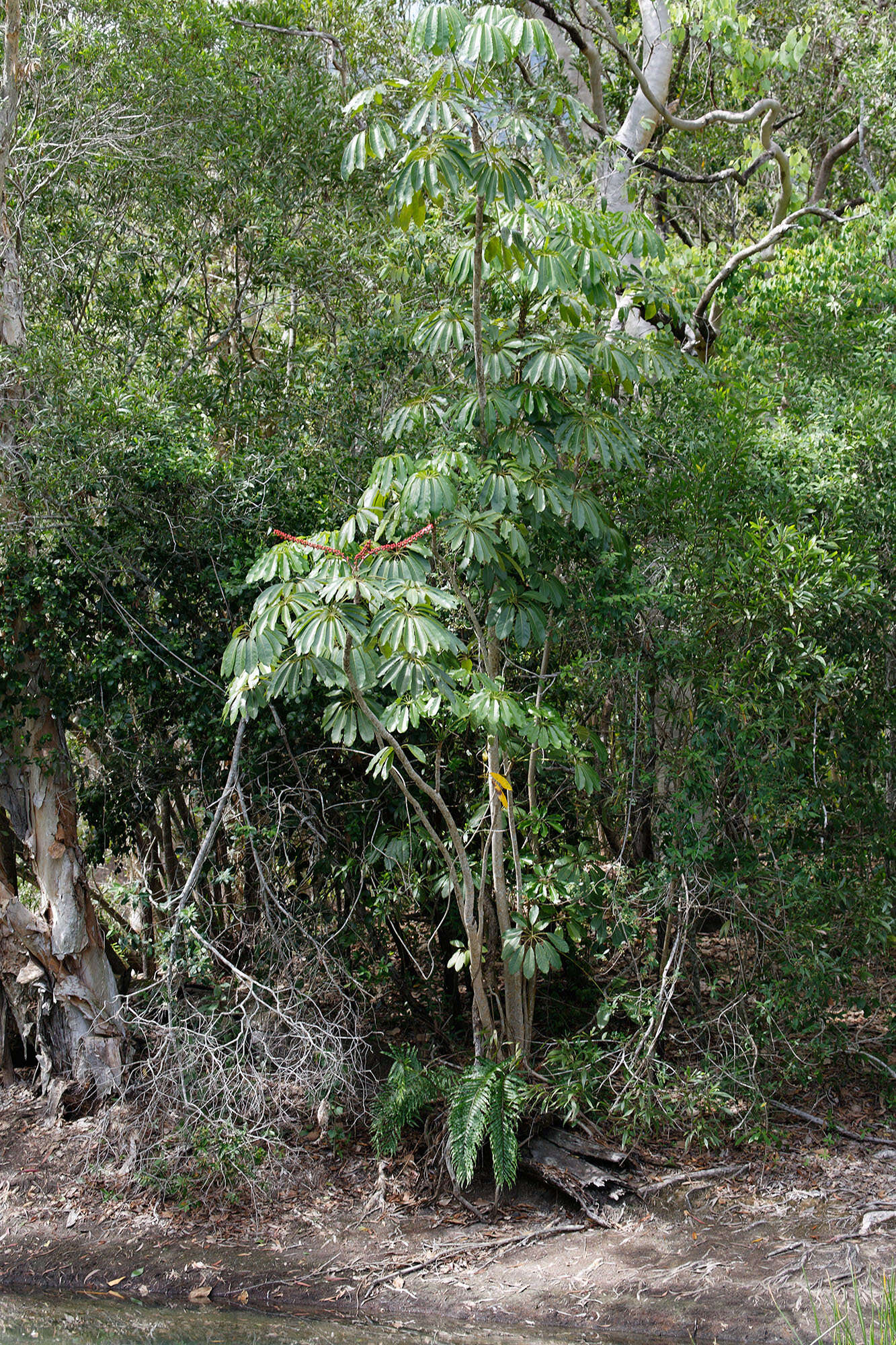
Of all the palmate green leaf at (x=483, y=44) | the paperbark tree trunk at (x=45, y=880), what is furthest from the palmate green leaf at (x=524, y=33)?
the paperbark tree trunk at (x=45, y=880)

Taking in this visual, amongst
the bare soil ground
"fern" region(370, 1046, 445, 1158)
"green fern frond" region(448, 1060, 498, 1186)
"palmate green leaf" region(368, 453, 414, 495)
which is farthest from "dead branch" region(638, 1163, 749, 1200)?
"palmate green leaf" region(368, 453, 414, 495)

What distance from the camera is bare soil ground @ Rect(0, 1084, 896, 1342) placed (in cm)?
454

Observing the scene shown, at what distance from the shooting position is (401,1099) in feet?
17.6

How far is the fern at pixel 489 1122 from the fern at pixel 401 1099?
11.7 inches

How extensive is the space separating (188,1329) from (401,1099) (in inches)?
52.9

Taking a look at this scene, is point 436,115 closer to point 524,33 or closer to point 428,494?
point 524,33

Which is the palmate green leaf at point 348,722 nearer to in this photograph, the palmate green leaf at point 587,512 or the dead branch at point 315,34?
the palmate green leaf at point 587,512

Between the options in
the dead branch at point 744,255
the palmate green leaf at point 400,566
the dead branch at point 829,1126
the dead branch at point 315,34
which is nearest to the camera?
the palmate green leaf at point 400,566

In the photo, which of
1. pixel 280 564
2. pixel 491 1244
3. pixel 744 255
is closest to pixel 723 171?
pixel 744 255

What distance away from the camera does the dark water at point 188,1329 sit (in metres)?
4.50

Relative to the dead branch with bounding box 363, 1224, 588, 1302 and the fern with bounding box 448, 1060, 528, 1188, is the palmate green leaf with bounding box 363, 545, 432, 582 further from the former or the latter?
the dead branch with bounding box 363, 1224, 588, 1302

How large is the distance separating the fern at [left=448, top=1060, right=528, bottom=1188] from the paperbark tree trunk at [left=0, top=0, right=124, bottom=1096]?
7.28ft

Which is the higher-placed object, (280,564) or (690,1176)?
(280,564)

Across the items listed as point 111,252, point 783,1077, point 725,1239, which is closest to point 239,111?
point 111,252
